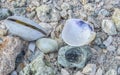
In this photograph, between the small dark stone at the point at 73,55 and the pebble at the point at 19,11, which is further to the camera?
the pebble at the point at 19,11

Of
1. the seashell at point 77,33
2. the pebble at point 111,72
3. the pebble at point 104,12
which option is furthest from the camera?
the pebble at point 104,12

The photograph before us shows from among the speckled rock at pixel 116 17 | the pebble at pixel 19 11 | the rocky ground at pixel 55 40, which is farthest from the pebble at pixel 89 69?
the pebble at pixel 19 11

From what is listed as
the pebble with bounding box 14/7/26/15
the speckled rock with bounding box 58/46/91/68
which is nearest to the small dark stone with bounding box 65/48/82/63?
the speckled rock with bounding box 58/46/91/68

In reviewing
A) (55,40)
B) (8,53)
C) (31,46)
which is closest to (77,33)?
(55,40)

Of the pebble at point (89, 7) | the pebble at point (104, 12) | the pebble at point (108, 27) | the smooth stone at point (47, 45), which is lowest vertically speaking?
the smooth stone at point (47, 45)

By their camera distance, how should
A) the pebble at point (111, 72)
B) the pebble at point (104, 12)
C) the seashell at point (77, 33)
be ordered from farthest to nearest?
1. the pebble at point (104, 12)
2. the seashell at point (77, 33)
3. the pebble at point (111, 72)

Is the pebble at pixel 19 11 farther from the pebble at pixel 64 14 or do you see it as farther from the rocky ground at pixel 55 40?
the pebble at pixel 64 14

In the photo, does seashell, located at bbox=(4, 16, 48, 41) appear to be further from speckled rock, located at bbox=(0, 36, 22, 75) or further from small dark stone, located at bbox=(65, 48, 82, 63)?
small dark stone, located at bbox=(65, 48, 82, 63)

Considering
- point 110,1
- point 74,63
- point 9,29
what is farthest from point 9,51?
point 110,1
